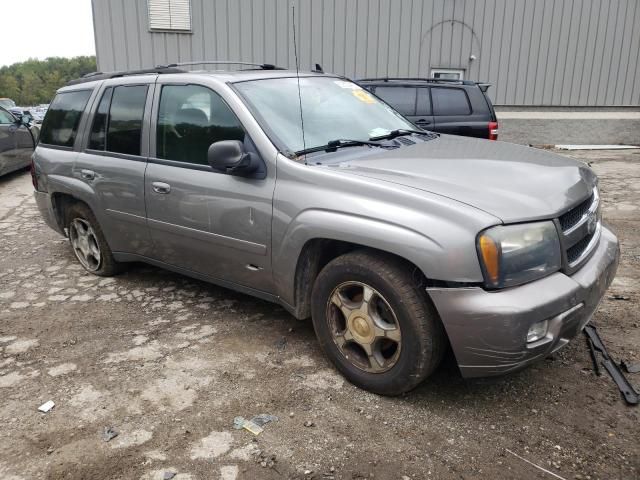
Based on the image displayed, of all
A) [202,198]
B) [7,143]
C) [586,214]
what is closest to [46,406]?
[202,198]

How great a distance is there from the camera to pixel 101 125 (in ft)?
14.5

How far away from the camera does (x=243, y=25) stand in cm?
1184

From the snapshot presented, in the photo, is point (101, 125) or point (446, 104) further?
point (446, 104)

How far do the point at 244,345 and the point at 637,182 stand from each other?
26.7 feet

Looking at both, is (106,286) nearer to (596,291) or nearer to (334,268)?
(334,268)

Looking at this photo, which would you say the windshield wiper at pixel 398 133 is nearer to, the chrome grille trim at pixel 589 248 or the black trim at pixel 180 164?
the black trim at pixel 180 164

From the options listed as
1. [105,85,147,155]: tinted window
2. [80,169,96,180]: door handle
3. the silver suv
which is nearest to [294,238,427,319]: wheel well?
the silver suv

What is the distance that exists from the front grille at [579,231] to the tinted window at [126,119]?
2.98 meters

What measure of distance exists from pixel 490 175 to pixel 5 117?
10.5m

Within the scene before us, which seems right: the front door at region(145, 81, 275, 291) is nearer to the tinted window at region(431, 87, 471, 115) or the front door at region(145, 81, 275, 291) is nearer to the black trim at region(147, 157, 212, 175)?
the black trim at region(147, 157, 212, 175)

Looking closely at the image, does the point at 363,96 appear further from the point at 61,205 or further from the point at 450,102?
the point at 450,102

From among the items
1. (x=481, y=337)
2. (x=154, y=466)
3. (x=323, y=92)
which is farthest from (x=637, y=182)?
(x=154, y=466)

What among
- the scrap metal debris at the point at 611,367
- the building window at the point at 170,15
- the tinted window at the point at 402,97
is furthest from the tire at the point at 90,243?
the building window at the point at 170,15

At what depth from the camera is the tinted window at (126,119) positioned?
4.08 metres
